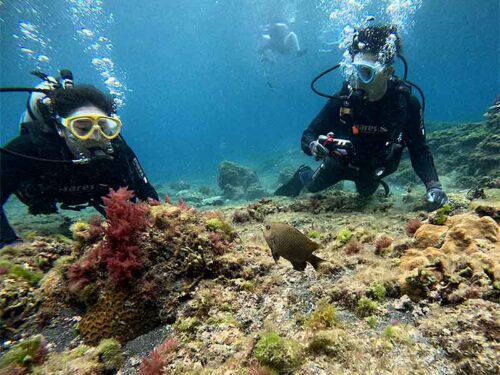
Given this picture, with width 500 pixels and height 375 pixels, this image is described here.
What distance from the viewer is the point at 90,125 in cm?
509

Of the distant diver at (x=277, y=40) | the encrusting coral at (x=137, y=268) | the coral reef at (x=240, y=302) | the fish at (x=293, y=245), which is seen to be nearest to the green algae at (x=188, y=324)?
the coral reef at (x=240, y=302)

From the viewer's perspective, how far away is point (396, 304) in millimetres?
2367

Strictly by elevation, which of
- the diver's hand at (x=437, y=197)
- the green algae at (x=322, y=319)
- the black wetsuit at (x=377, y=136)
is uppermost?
the black wetsuit at (x=377, y=136)

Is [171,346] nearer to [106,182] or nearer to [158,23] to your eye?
[106,182]

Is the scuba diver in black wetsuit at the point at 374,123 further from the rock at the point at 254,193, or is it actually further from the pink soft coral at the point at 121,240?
the rock at the point at 254,193

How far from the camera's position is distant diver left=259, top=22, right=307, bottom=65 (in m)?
25.1

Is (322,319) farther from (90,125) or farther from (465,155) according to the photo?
(465,155)

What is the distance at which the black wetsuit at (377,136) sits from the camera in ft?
20.8

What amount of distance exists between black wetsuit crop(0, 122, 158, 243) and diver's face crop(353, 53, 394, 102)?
5.56 m

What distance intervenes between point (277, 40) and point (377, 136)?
24106 millimetres

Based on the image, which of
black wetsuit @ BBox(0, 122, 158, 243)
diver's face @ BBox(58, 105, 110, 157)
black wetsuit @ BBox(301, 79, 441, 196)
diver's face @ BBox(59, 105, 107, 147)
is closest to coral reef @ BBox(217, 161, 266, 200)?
black wetsuit @ BBox(301, 79, 441, 196)

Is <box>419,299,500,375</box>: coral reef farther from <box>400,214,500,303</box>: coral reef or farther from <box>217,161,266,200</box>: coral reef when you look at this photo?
<box>217,161,266,200</box>: coral reef

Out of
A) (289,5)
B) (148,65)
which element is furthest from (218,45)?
(289,5)

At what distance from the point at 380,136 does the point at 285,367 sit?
235 inches
